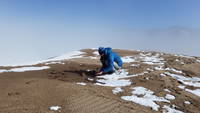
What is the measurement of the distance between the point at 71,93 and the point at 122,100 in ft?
4.91

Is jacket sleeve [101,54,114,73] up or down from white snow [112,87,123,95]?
up

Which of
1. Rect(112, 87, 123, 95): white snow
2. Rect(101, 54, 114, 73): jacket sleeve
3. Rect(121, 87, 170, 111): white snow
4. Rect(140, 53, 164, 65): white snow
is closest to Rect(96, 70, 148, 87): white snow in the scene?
Rect(101, 54, 114, 73): jacket sleeve

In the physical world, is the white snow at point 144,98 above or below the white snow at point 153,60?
below

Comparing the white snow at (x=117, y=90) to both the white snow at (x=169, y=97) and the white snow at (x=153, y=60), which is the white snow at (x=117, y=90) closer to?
the white snow at (x=169, y=97)

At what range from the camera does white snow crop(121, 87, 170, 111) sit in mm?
5607

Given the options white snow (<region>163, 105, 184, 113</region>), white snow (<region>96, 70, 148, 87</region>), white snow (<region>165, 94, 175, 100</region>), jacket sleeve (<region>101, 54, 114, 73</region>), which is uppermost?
jacket sleeve (<region>101, 54, 114, 73</region>)

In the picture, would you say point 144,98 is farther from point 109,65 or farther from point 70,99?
point 109,65

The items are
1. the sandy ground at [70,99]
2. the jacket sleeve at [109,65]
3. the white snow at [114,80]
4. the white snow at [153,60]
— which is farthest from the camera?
the white snow at [153,60]

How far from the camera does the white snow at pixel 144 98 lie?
5.61m

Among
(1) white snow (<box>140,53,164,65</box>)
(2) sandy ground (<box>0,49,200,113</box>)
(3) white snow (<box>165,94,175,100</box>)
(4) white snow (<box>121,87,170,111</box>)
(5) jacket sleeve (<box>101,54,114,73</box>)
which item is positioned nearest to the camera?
(2) sandy ground (<box>0,49,200,113</box>)

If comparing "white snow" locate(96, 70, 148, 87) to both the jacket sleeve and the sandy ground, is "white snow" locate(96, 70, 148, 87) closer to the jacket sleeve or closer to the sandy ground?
the jacket sleeve

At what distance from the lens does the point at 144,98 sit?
6.07 m

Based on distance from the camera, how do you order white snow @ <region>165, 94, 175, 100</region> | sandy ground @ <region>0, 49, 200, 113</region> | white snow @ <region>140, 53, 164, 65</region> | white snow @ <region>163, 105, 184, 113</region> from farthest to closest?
1. white snow @ <region>140, 53, 164, 65</region>
2. white snow @ <region>165, 94, 175, 100</region>
3. white snow @ <region>163, 105, 184, 113</region>
4. sandy ground @ <region>0, 49, 200, 113</region>

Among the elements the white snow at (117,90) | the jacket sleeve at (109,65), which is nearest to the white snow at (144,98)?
the white snow at (117,90)
